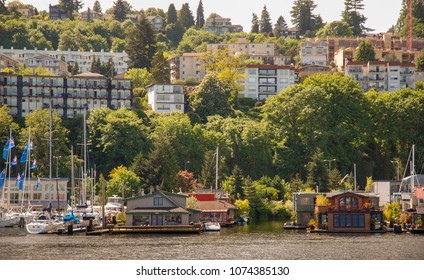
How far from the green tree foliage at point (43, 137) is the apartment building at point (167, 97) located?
28.5 metres

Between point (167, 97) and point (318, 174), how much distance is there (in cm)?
4506

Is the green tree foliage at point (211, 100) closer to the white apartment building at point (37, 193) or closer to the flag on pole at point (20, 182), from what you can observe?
the white apartment building at point (37, 193)

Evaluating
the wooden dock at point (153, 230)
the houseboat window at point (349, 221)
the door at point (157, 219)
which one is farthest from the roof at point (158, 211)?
the houseboat window at point (349, 221)

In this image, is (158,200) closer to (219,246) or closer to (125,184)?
(219,246)

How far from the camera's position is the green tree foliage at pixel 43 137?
144 metres

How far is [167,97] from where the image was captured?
601 ft

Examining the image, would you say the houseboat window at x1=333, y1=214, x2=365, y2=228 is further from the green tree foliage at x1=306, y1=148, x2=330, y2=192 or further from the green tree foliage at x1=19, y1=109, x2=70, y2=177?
the green tree foliage at x1=19, y1=109, x2=70, y2=177

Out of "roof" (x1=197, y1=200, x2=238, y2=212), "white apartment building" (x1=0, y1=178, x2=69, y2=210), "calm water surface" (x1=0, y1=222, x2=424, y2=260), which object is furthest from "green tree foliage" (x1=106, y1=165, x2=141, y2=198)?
"calm water surface" (x1=0, y1=222, x2=424, y2=260)

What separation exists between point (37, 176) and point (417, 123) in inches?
2191

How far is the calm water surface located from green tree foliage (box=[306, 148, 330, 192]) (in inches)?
1311

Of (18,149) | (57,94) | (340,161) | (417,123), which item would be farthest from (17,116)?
(417,123)

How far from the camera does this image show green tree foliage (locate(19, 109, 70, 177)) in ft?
473

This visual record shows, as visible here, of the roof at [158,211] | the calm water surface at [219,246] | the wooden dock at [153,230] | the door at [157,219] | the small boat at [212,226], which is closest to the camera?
the calm water surface at [219,246]
